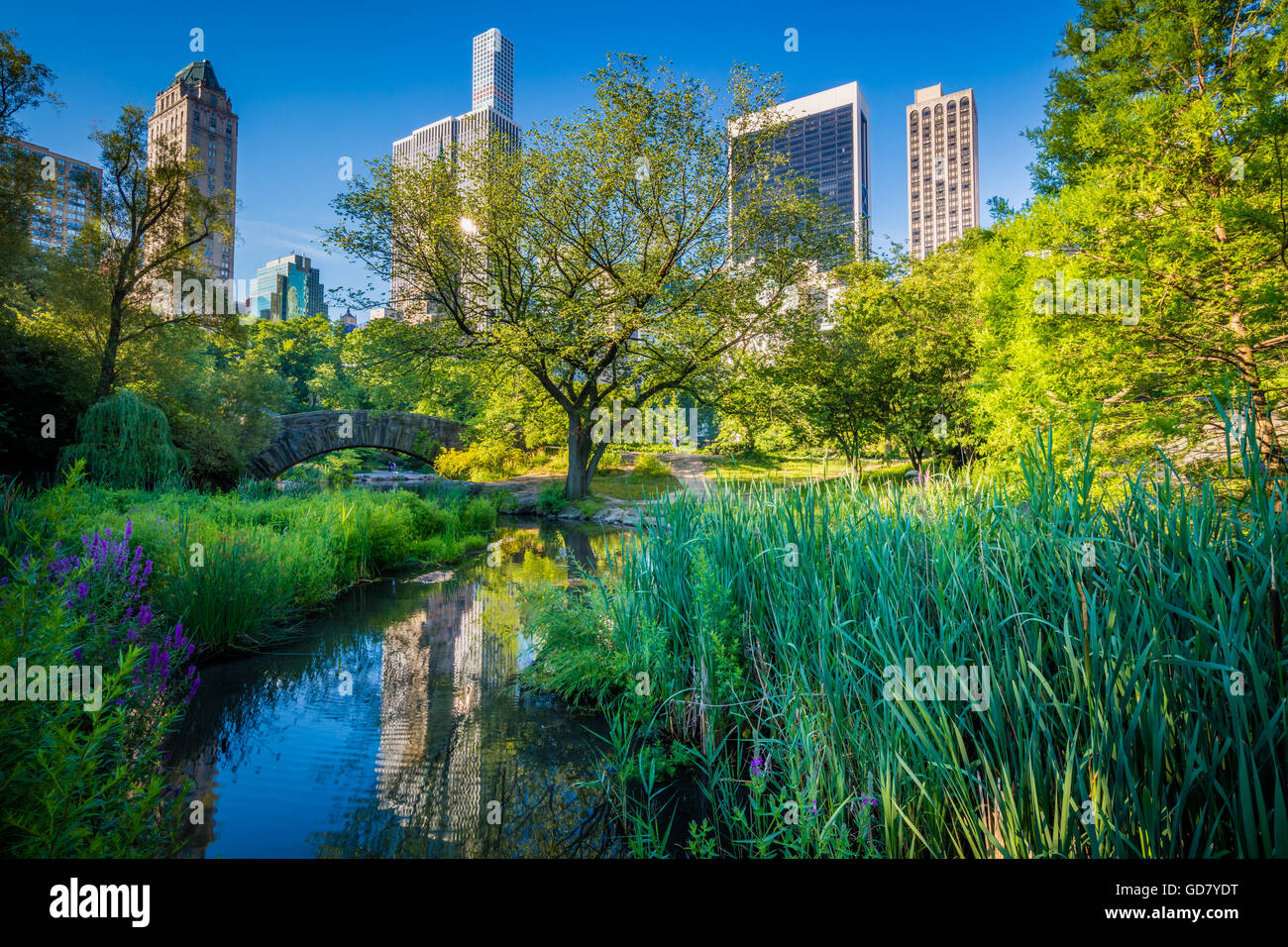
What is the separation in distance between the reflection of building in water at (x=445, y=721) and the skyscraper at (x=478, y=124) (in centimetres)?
1379

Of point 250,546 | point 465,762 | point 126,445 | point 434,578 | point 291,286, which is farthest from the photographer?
point 291,286

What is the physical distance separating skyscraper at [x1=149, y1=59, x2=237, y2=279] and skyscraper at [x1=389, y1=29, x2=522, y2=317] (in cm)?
588

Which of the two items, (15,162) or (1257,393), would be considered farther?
(15,162)

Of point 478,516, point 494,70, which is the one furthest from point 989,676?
point 494,70

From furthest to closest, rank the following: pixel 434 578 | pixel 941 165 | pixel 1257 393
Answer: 1. pixel 941 165
2. pixel 434 578
3. pixel 1257 393

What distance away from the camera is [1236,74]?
345 inches

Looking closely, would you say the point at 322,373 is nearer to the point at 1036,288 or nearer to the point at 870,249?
the point at 870,249

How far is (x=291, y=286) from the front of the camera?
75938 millimetres

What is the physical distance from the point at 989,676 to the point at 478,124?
2216 cm

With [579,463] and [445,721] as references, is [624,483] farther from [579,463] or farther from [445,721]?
[445,721]

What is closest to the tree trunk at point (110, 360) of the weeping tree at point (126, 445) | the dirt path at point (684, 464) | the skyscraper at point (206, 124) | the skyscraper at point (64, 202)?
the weeping tree at point (126, 445)

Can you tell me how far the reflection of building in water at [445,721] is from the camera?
319cm

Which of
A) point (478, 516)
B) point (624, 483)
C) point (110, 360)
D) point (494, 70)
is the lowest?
point (478, 516)

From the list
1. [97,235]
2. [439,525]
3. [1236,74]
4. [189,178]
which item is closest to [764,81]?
[1236,74]
